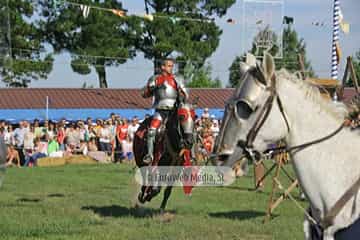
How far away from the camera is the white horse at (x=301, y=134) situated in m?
4.55

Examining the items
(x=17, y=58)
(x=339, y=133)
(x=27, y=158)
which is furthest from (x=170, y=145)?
(x=17, y=58)

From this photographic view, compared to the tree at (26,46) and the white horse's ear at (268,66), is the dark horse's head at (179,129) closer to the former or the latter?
the white horse's ear at (268,66)

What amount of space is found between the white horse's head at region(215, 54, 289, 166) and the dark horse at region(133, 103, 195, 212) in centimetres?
627

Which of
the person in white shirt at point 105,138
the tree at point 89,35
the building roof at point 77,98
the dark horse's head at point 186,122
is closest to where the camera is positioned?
the dark horse's head at point 186,122

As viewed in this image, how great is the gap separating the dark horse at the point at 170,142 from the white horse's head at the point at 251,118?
627 centimetres

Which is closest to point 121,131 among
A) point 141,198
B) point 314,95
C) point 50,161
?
point 50,161

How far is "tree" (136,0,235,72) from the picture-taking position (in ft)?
147

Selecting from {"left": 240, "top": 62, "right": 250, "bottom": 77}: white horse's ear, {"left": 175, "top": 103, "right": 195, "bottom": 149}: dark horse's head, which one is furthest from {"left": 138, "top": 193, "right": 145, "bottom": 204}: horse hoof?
{"left": 240, "top": 62, "right": 250, "bottom": 77}: white horse's ear

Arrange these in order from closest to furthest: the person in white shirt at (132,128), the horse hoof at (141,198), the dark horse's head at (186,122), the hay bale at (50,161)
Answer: the dark horse's head at (186,122), the horse hoof at (141,198), the hay bale at (50,161), the person in white shirt at (132,128)

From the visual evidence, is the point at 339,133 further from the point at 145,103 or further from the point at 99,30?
the point at 99,30

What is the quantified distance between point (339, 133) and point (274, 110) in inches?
21.1

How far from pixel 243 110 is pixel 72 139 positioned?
22296mm

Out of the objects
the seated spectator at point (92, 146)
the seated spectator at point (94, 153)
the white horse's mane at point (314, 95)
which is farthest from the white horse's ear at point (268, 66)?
the seated spectator at point (92, 146)

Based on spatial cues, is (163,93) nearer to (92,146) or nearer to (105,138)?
(105,138)
